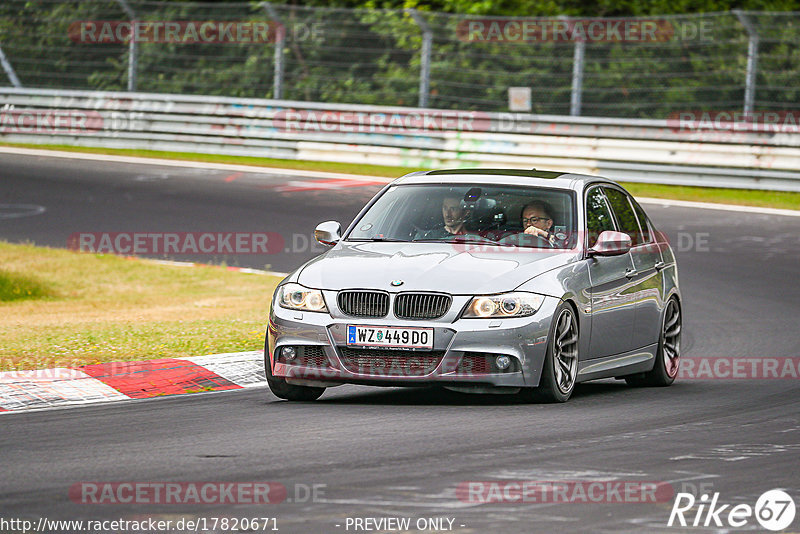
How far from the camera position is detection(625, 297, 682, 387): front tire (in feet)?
35.2

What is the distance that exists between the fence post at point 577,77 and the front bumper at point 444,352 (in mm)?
16826

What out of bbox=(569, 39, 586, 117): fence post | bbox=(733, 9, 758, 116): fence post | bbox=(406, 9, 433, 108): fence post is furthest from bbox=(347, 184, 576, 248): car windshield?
bbox=(406, 9, 433, 108): fence post

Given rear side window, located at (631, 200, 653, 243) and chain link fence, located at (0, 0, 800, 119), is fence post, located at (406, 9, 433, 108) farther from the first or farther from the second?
rear side window, located at (631, 200, 653, 243)

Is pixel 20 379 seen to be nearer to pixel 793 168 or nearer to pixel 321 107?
pixel 793 168

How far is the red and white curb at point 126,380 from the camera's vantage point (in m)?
9.22

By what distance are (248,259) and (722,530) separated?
12.9 meters

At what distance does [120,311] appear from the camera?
14531 millimetres

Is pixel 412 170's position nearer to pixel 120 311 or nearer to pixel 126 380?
pixel 120 311

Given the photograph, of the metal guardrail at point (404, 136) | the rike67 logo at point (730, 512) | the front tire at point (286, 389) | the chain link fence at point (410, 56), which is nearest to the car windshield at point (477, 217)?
the front tire at point (286, 389)

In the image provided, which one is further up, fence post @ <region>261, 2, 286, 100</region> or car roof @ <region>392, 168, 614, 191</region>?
fence post @ <region>261, 2, 286, 100</region>

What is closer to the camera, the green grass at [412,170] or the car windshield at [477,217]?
the car windshield at [477,217]

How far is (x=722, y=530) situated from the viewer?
5672 millimetres

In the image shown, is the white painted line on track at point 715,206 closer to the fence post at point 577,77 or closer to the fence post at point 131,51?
the fence post at point 577,77

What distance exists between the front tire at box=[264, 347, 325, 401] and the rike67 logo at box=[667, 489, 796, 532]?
3555 mm
